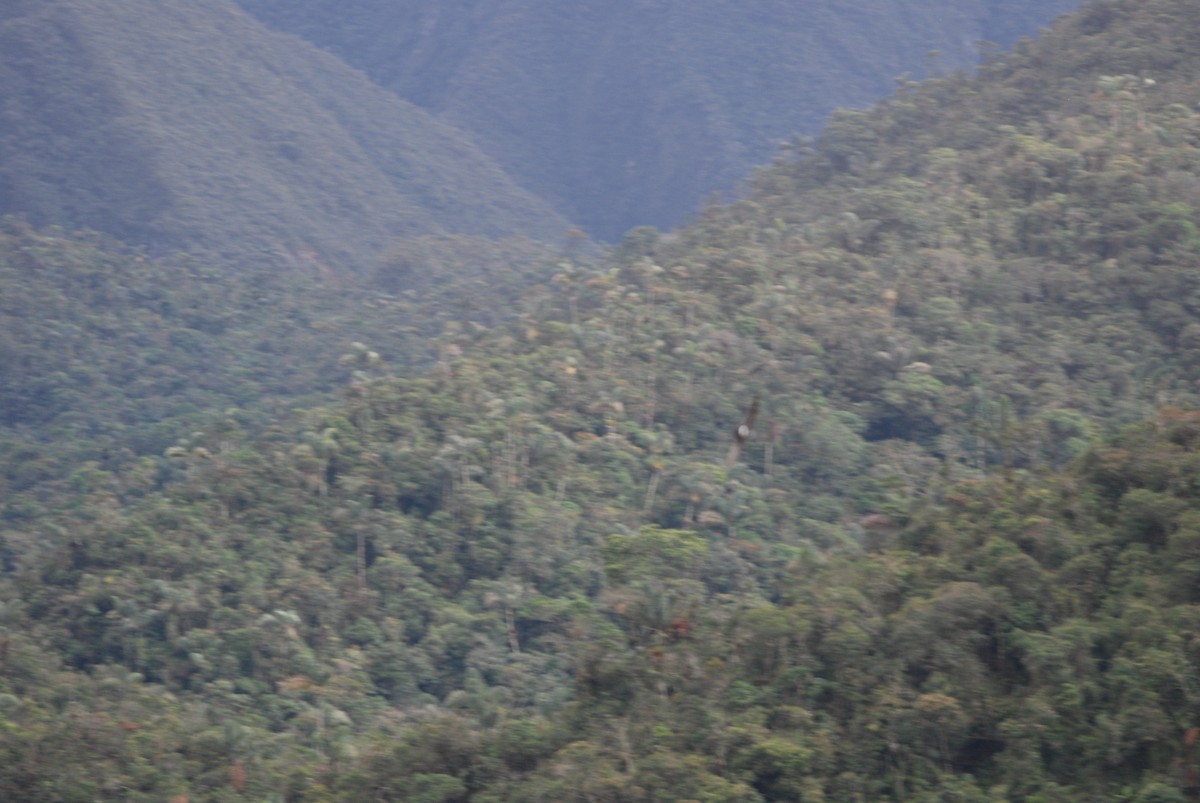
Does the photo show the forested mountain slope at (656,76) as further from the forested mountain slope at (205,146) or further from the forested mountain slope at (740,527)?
the forested mountain slope at (740,527)

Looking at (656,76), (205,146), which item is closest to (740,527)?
(205,146)

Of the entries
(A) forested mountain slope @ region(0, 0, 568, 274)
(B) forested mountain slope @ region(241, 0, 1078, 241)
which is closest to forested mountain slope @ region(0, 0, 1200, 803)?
(A) forested mountain slope @ region(0, 0, 568, 274)

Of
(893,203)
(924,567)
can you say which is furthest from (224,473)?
(893,203)

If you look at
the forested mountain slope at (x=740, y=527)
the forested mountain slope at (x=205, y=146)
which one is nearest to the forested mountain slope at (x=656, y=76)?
the forested mountain slope at (x=205, y=146)

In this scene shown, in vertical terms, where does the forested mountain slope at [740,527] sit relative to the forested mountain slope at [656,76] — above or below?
below

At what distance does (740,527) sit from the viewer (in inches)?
944

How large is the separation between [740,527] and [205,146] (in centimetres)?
4502

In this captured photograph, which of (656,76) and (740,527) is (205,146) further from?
(740,527)

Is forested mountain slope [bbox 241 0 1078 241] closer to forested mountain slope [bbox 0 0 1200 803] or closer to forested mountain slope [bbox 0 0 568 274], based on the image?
forested mountain slope [bbox 0 0 568 274]

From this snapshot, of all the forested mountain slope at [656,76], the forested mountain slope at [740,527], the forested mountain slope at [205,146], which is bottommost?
the forested mountain slope at [740,527]

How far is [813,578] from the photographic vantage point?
18.5 metres

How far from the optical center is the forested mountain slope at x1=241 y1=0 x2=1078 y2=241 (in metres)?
78.7

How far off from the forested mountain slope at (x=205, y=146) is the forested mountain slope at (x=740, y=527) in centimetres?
2195

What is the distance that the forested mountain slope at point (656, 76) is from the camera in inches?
3098
